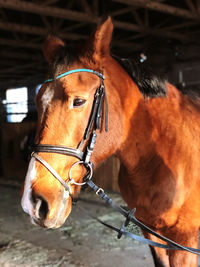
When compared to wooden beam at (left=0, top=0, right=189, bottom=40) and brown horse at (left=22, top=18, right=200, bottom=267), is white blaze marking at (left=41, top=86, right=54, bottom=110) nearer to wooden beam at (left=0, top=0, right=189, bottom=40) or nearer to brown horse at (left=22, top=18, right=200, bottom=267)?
brown horse at (left=22, top=18, right=200, bottom=267)

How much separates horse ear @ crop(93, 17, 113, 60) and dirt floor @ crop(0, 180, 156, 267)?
1.83m

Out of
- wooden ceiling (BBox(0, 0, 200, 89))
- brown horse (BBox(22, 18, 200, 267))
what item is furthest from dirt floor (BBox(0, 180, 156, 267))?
wooden ceiling (BBox(0, 0, 200, 89))

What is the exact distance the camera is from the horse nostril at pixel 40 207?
1152mm

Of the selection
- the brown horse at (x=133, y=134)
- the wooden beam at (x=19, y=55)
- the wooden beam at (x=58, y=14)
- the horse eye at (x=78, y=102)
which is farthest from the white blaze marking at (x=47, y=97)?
the wooden beam at (x=19, y=55)

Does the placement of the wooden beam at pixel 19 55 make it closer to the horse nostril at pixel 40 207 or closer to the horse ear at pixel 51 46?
the horse ear at pixel 51 46

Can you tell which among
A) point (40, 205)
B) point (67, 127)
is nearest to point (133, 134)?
point (67, 127)

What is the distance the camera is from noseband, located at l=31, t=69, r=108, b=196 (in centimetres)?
120

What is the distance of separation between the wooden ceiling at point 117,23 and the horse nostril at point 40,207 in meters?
4.08

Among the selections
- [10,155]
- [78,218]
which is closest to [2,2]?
[78,218]

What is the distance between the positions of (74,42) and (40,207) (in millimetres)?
1107

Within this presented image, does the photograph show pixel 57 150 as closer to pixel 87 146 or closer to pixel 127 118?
pixel 87 146

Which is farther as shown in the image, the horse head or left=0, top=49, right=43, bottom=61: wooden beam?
left=0, top=49, right=43, bottom=61: wooden beam

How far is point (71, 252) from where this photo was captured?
319 cm

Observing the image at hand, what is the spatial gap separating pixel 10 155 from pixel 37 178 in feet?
23.0
